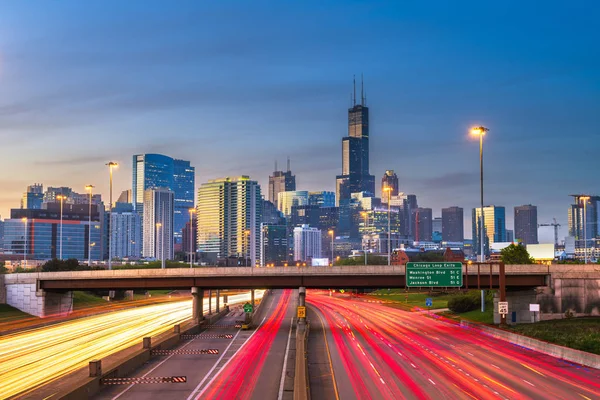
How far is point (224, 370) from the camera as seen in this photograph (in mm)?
54438

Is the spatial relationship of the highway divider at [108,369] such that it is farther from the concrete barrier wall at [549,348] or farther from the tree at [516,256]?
the tree at [516,256]

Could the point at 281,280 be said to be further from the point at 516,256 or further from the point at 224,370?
the point at 516,256

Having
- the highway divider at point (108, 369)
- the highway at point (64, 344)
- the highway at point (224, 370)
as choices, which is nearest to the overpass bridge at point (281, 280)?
the highway at point (64, 344)

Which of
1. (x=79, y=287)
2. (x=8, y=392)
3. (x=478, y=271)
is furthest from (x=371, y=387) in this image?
(x=79, y=287)

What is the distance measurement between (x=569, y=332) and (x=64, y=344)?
48170 millimetres

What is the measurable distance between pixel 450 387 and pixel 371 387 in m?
4.89

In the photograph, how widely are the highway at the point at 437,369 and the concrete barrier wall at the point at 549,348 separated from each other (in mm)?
882

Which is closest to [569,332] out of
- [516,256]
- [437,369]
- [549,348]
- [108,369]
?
[549,348]

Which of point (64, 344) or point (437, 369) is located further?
point (64, 344)

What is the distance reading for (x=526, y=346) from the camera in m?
68.4

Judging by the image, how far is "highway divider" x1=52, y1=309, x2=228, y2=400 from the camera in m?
41.1

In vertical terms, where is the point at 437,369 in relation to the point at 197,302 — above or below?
below

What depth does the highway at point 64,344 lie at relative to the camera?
50181 mm

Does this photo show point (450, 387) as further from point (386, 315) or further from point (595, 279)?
point (386, 315)
